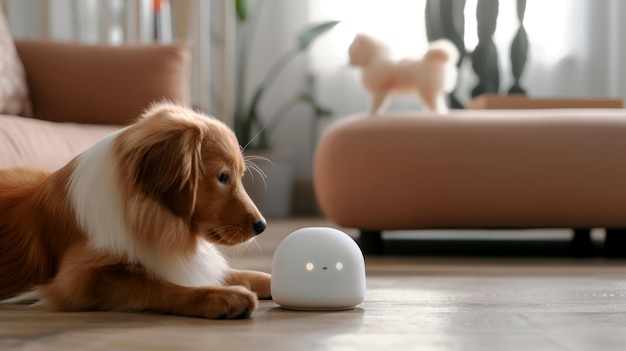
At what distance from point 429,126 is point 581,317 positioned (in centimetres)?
114

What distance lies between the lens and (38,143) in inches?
81.6

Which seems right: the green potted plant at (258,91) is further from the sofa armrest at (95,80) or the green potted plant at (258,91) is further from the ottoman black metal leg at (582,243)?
the ottoman black metal leg at (582,243)

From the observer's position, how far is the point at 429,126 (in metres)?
2.36

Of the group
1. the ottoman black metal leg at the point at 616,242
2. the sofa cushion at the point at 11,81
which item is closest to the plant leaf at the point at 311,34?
the sofa cushion at the point at 11,81

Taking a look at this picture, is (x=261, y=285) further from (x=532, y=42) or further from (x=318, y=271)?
(x=532, y=42)

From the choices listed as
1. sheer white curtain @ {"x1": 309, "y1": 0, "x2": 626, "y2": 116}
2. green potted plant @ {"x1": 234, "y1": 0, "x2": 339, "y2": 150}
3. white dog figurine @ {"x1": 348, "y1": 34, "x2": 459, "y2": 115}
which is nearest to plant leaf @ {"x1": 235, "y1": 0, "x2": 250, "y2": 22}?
green potted plant @ {"x1": 234, "y1": 0, "x2": 339, "y2": 150}

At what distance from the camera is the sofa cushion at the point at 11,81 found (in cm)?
242

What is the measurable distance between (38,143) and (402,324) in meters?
1.22

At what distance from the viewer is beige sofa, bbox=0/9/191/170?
2.51 meters

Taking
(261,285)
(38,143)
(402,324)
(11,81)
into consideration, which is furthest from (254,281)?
(11,81)

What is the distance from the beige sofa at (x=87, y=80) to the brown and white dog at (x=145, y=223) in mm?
1033

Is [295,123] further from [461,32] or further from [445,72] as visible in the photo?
[445,72]

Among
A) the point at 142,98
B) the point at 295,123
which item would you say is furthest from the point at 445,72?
the point at 295,123

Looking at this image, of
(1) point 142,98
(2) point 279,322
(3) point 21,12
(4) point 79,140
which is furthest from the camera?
(3) point 21,12
